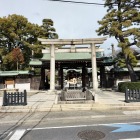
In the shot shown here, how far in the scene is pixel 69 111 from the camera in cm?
1223

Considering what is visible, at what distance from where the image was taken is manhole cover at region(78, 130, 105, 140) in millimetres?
6928

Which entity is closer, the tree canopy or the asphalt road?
the asphalt road

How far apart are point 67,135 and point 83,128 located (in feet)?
3.75

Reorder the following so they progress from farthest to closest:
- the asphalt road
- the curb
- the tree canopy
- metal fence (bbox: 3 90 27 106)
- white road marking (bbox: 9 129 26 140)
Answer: the tree canopy < metal fence (bbox: 3 90 27 106) < the curb < the asphalt road < white road marking (bbox: 9 129 26 140)

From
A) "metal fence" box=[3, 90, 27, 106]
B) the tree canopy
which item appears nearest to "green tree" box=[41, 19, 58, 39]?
the tree canopy

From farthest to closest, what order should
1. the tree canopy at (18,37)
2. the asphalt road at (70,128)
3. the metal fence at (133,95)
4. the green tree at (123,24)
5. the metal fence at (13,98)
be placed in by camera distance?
the tree canopy at (18,37) → the green tree at (123,24) → the metal fence at (133,95) → the metal fence at (13,98) → the asphalt road at (70,128)

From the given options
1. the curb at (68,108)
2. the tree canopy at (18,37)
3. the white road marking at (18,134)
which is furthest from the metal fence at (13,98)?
the tree canopy at (18,37)

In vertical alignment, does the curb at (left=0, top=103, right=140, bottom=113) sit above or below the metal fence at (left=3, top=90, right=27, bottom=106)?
below

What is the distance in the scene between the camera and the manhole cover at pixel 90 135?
22.7 feet

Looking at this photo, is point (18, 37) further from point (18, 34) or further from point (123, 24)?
point (123, 24)

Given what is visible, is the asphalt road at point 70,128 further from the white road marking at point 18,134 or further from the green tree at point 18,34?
the green tree at point 18,34

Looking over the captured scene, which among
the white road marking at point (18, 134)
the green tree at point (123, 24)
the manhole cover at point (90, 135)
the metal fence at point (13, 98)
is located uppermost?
the green tree at point (123, 24)

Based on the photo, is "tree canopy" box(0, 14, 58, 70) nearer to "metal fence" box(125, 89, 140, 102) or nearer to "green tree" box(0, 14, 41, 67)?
"green tree" box(0, 14, 41, 67)

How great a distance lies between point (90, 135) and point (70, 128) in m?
1.15
